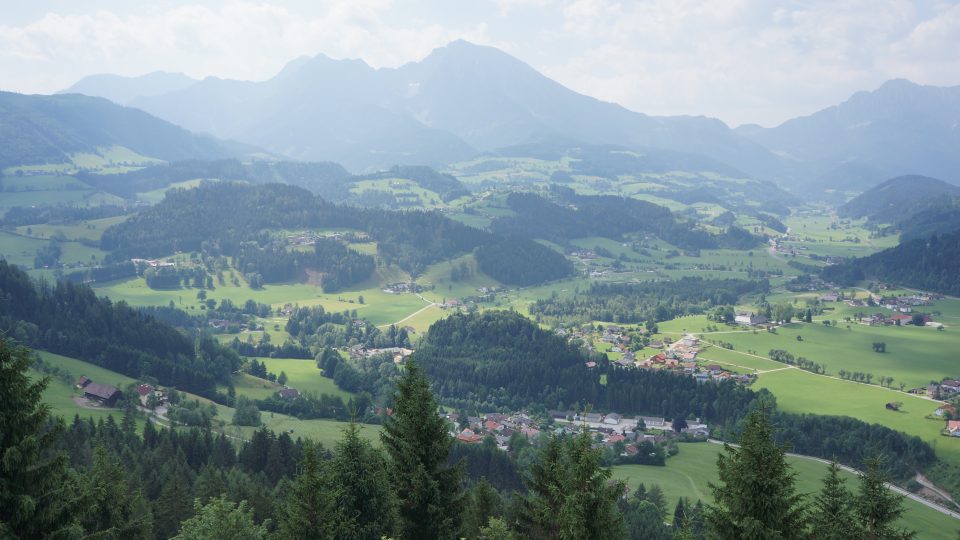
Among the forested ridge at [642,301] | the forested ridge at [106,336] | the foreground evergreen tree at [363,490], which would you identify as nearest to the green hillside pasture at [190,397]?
the forested ridge at [106,336]

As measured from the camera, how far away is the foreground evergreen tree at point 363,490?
2430 centimetres

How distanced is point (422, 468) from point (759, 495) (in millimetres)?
10770

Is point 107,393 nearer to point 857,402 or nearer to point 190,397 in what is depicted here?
point 190,397

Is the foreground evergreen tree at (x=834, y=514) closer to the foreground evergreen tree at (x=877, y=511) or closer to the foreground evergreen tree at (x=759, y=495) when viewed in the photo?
the foreground evergreen tree at (x=877, y=511)

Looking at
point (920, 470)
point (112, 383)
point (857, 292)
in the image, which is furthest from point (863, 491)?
point (857, 292)

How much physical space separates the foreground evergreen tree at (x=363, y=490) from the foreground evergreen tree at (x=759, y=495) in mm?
10776

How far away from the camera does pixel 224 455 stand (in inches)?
2408

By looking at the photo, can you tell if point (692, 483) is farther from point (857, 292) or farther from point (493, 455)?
point (857, 292)

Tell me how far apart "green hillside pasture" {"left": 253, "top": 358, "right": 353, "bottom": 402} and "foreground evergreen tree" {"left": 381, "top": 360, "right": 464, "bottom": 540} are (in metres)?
81.7

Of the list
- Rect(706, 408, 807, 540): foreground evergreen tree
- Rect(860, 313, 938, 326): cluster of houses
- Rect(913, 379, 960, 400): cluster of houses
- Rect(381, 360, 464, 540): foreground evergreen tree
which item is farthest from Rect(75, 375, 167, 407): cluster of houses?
Rect(860, 313, 938, 326): cluster of houses

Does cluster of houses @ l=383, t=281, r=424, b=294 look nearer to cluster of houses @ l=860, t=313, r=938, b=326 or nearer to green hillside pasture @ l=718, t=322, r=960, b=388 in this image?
green hillside pasture @ l=718, t=322, r=960, b=388

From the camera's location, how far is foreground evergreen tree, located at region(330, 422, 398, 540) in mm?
24297

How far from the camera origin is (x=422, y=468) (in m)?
24.4

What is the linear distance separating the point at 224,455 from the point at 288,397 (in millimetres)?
40294
